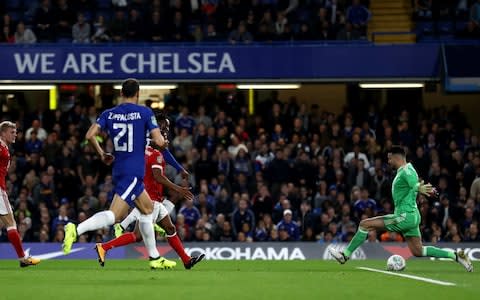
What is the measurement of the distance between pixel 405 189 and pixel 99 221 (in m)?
4.68

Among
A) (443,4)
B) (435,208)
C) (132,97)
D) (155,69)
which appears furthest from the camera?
(443,4)

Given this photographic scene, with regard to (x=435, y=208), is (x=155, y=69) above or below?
above

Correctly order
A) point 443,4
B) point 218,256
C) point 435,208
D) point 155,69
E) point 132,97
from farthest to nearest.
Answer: point 443,4 < point 155,69 < point 435,208 < point 218,256 < point 132,97

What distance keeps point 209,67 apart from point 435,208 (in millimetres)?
6690

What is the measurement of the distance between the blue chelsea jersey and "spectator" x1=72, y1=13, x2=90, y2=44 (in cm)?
1545

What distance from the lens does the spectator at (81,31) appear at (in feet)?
97.8

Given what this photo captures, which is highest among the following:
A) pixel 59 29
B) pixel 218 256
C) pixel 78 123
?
pixel 59 29

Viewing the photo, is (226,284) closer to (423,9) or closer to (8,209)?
(8,209)

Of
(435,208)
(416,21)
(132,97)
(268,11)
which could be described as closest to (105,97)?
(268,11)

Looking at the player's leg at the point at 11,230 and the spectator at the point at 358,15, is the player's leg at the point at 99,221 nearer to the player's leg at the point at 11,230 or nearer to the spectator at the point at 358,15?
the player's leg at the point at 11,230

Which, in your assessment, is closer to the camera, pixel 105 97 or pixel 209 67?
pixel 209 67

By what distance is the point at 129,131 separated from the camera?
14.6m

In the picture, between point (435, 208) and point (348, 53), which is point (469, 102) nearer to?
point (348, 53)

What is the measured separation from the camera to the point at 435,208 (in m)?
26.0
